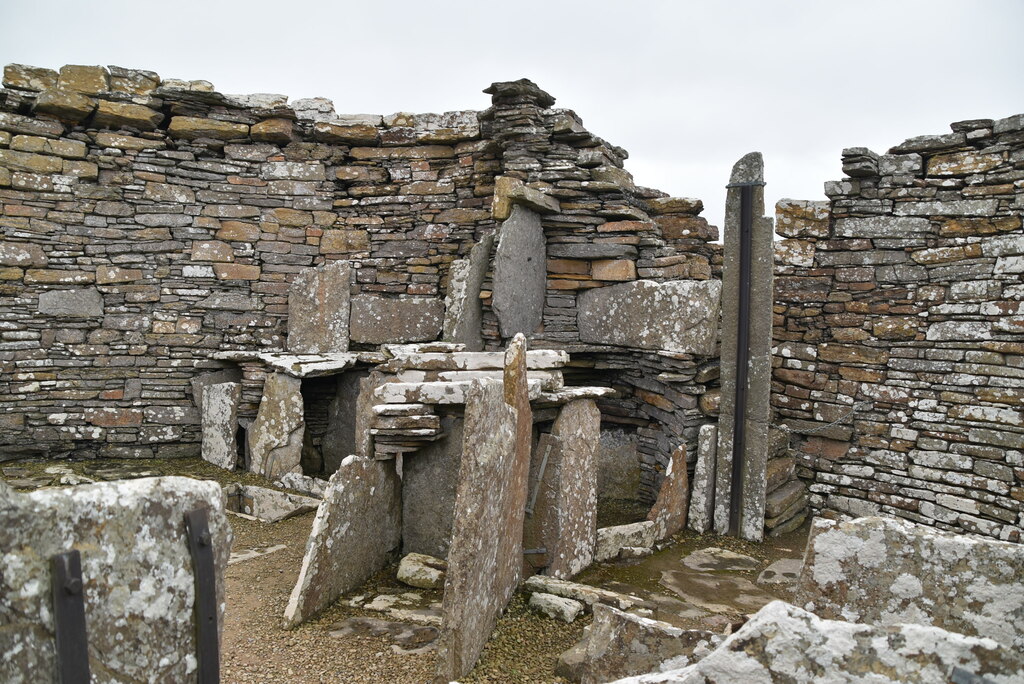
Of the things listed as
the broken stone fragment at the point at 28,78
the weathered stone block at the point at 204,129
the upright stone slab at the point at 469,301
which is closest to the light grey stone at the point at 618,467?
the upright stone slab at the point at 469,301

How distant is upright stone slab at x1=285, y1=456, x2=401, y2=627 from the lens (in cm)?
459

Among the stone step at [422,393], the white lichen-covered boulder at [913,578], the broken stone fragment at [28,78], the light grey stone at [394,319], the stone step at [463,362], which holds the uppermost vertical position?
the broken stone fragment at [28,78]

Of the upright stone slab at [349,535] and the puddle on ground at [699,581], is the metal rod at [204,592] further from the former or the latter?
the puddle on ground at [699,581]

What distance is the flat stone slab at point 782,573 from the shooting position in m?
5.92

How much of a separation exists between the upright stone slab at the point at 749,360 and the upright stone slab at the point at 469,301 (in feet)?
9.04

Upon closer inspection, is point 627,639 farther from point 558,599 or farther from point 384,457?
point 384,457

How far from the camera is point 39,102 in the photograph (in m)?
7.95

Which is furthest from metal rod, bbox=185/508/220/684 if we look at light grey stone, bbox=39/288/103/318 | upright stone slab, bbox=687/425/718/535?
light grey stone, bbox=39/288/103/318

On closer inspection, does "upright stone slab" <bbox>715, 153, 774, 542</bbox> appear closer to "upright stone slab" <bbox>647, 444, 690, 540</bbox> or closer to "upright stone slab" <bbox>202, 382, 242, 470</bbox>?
"upright stone slab" <bbox>647, 444, 690, 540</bbox>

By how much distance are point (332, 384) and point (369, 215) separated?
90.4 inches

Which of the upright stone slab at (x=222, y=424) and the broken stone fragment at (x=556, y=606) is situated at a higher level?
the upright stone slab at (x=222, y=424)

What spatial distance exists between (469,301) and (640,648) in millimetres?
5506

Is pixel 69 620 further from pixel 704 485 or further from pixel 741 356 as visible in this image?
pixel 741 356

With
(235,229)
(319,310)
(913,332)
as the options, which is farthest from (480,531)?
(235,229)
